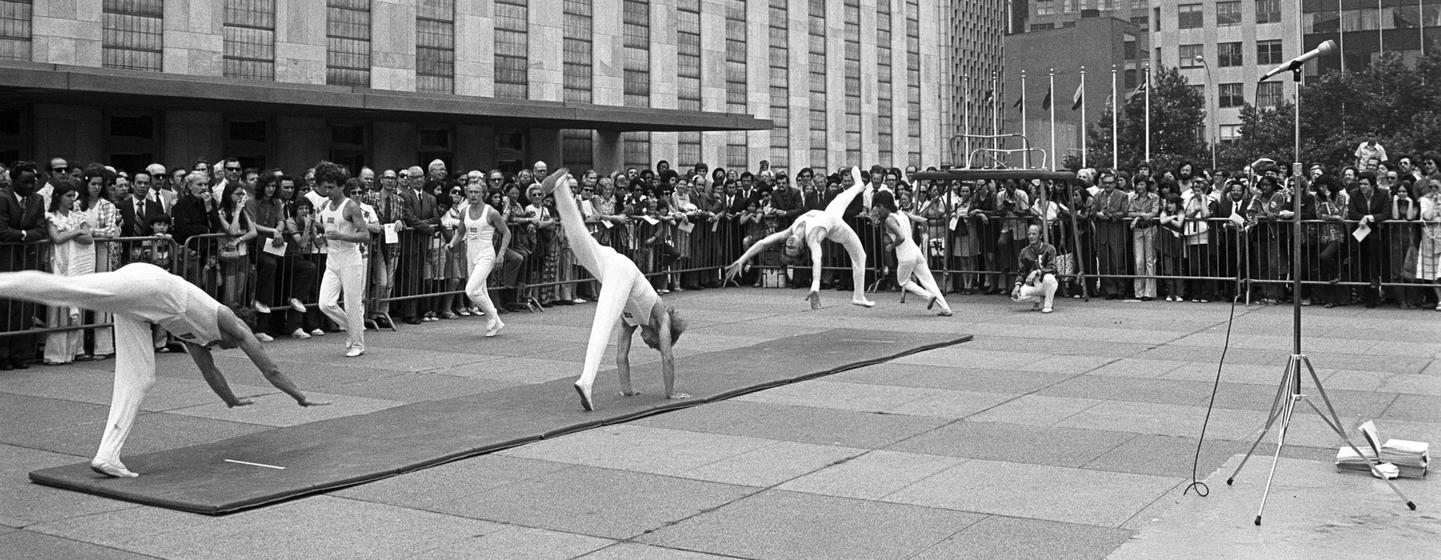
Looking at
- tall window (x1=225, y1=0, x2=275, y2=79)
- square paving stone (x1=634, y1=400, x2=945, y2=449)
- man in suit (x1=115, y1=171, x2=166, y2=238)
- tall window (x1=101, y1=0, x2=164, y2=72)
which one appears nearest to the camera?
square paving stone (x1=634, y1=400, x2=945, y2=449)

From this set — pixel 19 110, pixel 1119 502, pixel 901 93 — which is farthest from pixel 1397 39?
pixel 1119 502

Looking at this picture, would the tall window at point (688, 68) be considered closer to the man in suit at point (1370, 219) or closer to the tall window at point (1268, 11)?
the man in suit at point (1370, 219)

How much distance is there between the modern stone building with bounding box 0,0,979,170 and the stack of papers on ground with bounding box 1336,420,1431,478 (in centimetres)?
2095

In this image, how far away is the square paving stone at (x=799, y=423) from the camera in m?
9.93

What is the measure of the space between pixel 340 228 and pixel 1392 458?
35.5 feet

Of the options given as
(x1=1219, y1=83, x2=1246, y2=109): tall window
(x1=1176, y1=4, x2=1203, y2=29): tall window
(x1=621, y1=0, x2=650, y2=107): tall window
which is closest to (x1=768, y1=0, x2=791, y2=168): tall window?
(x1=621, y1=0, x2=650, y2=107): tall window

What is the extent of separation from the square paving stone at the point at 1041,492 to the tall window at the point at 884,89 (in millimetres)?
41235

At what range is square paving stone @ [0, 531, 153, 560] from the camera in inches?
265

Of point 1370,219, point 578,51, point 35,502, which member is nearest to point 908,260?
point 1370,219

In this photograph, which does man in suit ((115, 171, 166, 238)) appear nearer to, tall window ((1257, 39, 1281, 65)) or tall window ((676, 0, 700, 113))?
tall window ((676, 0, 700, 113))

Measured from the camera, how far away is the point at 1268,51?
334 ft

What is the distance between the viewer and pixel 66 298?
802 centimetres

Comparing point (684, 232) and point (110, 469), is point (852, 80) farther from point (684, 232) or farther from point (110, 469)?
point (110, 469)

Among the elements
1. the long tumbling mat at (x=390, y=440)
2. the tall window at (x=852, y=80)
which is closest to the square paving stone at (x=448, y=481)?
the long tumbling mat at (x=390, y=440)
